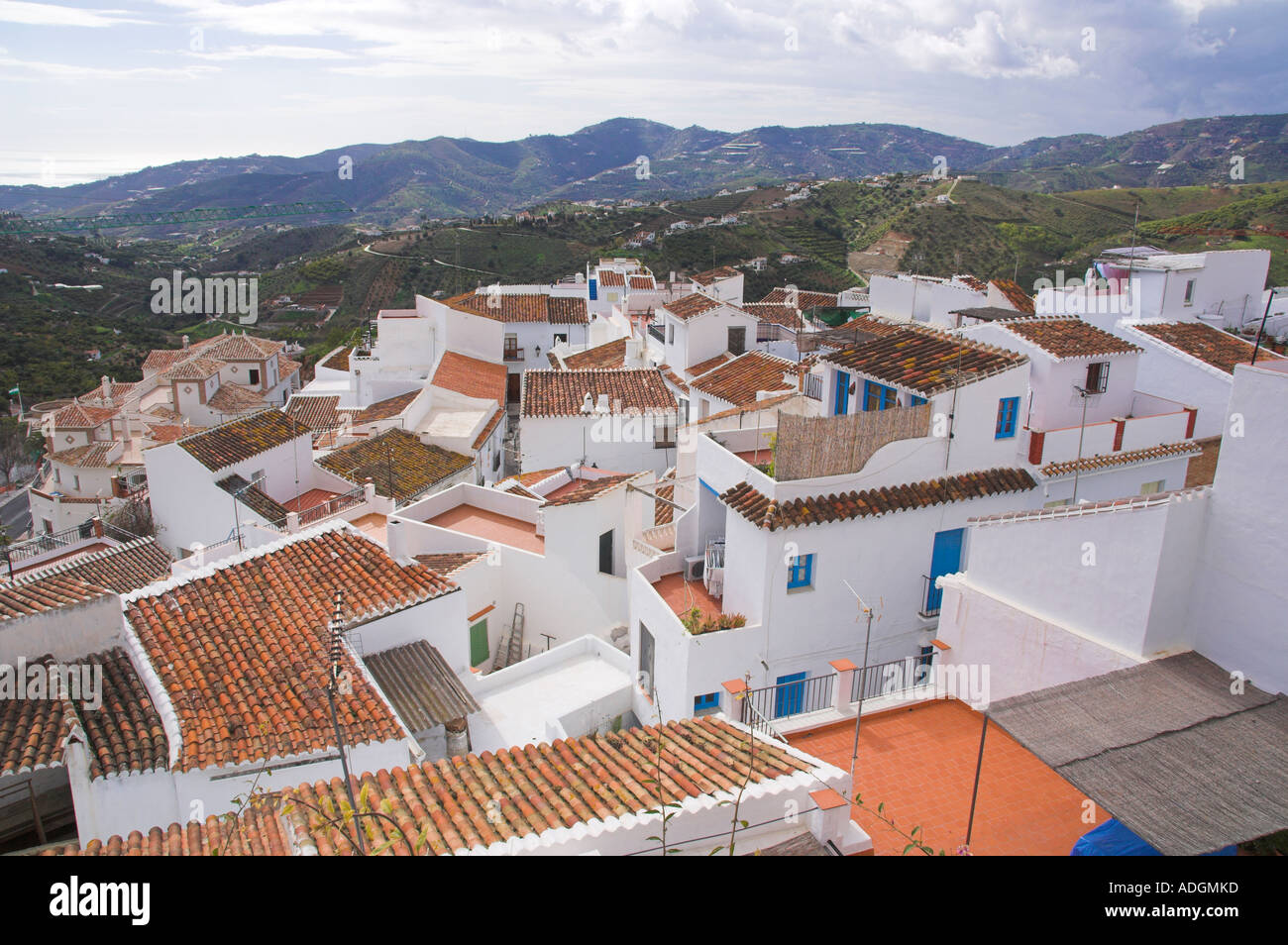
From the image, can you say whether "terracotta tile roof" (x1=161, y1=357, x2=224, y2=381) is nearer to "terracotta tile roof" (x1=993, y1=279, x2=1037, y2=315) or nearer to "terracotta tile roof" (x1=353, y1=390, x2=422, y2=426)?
"terracotta tile roof" (x1=353, y1=390, x2=422, y2=426)

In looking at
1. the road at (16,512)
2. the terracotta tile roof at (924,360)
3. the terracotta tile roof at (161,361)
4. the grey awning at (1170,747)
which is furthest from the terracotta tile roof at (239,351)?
the grey awning at (1170,747)

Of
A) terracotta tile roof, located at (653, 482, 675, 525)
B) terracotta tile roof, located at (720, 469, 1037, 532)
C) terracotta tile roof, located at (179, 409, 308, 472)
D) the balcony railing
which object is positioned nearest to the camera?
terracotta tile roof, located at (720, 469, 1037, 532)

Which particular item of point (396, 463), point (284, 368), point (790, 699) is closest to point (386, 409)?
point (396, 463)

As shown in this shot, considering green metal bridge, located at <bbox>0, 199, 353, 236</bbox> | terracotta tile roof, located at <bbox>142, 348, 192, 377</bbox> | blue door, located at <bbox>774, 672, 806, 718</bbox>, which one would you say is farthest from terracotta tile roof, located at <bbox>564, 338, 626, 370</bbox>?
green metal bridge, located at <bbox>0, 199, 353, 236</bbox>

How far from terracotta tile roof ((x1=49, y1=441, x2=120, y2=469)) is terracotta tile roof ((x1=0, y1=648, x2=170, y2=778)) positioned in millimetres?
32360

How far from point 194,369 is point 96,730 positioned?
134ft

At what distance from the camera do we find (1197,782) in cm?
694

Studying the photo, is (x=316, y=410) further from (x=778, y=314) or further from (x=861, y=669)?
(x=861, y=669)

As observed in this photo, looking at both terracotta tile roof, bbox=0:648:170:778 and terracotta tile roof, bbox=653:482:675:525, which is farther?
terracotta tile roof, bbox=653:482:675:525

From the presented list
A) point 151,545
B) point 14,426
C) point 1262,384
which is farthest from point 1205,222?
point 14,426

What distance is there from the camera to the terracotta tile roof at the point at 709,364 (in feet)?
102

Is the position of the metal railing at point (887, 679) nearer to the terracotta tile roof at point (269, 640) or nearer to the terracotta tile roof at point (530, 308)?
the terracotta tile roof at point (269, 640)

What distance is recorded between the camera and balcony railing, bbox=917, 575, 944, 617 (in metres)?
14.0

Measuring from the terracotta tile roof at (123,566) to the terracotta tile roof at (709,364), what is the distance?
18.0 meters
